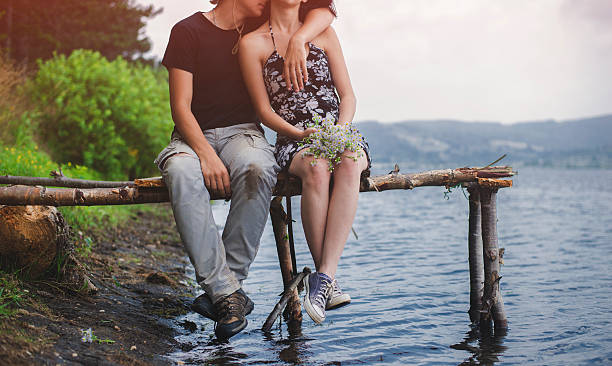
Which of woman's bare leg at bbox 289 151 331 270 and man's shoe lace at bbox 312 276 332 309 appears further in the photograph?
woman's bare leg at bbox 289 151 331 270

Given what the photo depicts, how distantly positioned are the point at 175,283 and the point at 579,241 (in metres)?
12.2

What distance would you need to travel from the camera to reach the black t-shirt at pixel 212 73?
4.79 metres

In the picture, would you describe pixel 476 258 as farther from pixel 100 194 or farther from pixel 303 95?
pixel 100 194

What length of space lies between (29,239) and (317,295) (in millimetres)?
2366

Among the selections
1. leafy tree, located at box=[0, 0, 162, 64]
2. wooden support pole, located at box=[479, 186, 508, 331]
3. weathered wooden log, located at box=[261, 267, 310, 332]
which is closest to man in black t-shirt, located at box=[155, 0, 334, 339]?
weathered wooden log, located at box=[261, 267, 310, 332]

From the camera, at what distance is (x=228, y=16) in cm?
503

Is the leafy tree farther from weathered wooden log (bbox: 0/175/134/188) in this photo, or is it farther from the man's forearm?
the man's forearm

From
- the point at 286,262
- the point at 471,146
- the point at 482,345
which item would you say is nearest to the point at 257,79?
the point at 286,262

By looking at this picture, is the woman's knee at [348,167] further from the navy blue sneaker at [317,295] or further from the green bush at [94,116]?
the green bush at [94,116]

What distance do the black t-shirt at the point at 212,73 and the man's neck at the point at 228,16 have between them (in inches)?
2.5

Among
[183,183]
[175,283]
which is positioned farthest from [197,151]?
[175,283]

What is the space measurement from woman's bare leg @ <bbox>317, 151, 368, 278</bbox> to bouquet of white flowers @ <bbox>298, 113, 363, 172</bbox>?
53 mm

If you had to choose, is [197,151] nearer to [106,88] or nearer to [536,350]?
[536,350]

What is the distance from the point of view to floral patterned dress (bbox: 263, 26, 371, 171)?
16.0 feet
